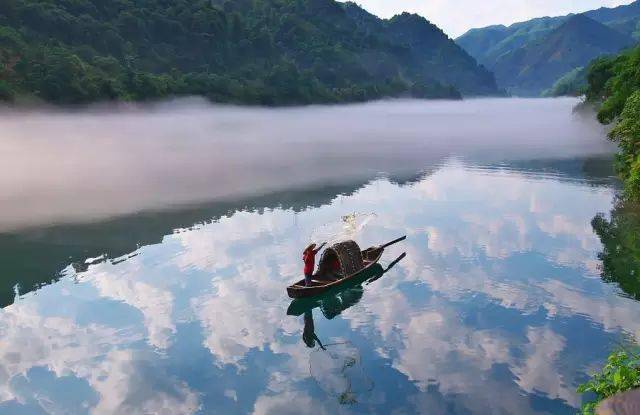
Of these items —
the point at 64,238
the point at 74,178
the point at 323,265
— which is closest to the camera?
the point at 323,265

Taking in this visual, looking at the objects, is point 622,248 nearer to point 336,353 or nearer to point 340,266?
point 340,266

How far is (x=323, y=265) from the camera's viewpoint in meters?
33.7

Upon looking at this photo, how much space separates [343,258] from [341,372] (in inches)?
427

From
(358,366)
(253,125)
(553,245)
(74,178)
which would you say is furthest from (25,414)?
(253,125)

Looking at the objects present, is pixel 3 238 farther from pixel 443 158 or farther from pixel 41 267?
pixel 443 158

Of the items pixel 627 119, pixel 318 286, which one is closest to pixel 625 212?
pixel 627 119

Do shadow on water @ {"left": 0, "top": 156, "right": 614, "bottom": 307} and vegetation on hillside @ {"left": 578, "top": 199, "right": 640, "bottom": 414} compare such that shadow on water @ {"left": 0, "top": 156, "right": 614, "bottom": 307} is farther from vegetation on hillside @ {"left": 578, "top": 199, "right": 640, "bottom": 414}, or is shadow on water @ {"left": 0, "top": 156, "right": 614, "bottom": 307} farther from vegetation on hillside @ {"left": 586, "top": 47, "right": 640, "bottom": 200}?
vegetation on hillside @ {"left": 578, "top": 199, "right": 640, "bottom": 414}

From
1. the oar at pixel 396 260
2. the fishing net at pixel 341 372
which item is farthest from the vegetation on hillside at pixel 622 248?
the oar at pixel 396 260

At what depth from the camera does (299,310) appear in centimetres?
2962

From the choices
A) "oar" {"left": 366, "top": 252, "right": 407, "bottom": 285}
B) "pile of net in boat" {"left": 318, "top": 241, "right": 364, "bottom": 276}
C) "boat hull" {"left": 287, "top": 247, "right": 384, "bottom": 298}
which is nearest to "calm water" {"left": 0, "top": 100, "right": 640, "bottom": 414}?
"oar" {"left": 366, "top": 252, "right": 407, "bottom": 285}

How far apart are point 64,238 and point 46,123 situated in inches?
4203

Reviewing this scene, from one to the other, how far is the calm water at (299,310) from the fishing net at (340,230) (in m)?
→ 0.26

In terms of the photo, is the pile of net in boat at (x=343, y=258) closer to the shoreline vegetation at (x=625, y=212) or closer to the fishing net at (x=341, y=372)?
the fishing net at (x=341, y=372)

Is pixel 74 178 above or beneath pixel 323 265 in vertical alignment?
beneath
